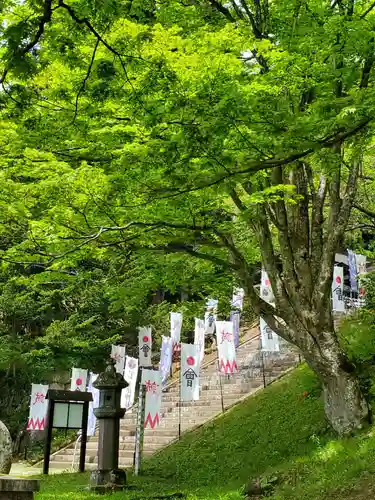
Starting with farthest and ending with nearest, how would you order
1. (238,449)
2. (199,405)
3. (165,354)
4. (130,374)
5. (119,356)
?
(199,405) < (119,356) < (130,374) < (165,354) < (238,449)

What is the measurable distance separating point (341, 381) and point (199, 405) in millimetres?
10350

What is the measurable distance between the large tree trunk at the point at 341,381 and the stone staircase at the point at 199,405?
8.26 metres

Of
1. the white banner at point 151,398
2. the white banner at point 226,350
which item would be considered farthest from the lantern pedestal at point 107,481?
the white banner at point 226,350

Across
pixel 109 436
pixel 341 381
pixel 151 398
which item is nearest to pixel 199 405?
pixel 151 398

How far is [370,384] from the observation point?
35.7 ft

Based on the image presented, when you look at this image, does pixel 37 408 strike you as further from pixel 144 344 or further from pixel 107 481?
pixel 107 481

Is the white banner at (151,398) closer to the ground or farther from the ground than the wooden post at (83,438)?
farther from the ground

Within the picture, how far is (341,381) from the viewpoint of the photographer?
8.80 meters

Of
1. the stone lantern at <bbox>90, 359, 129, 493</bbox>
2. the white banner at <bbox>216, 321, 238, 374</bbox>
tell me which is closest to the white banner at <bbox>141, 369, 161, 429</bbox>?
the stone lantern at <bbox>90, 359, 129, 493</bbox>

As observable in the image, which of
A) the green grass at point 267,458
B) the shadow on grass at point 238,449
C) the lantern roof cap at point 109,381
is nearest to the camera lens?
the green grass at point 267,458

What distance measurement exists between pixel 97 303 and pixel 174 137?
16.9 meters

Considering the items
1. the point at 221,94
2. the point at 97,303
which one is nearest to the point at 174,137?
the point at 221,94

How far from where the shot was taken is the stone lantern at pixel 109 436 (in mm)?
10445

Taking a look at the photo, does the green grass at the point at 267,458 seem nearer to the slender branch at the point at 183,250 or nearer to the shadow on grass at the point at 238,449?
the shadow on grass at the point at 238,449
